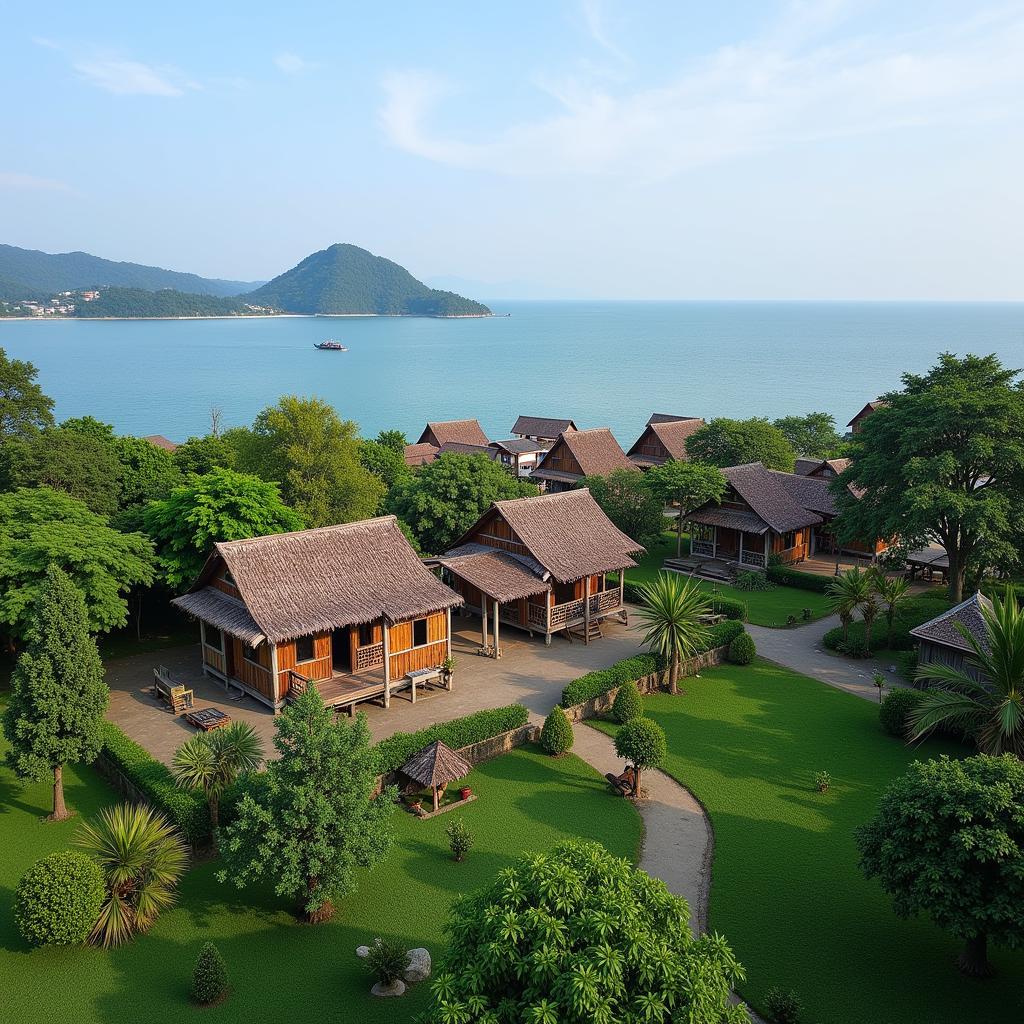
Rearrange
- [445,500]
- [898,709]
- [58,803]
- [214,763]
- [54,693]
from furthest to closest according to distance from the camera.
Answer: [445,500]
[898,709]
[58,803]
[54,693]
[214,763]

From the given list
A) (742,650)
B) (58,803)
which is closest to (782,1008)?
(58,803)

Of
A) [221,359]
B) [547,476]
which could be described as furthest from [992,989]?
[221,359]

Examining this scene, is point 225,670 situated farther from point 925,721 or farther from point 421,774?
point 925,721

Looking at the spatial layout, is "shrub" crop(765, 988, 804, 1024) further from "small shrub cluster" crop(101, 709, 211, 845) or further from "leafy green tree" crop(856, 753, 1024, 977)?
"small shrub cluster" crop(101, 709, 211, 845)

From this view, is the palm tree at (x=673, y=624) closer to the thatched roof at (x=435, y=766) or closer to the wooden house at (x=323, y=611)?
the wooden house at (x=323, y=611)

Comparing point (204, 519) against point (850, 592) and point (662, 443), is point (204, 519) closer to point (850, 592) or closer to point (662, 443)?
point (850, 592)

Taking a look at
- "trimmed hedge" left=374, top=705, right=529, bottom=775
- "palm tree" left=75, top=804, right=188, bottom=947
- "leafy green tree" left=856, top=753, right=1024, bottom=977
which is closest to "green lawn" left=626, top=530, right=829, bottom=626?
"trimmed hedge" left=374, top=705, right=529, bottom=775
